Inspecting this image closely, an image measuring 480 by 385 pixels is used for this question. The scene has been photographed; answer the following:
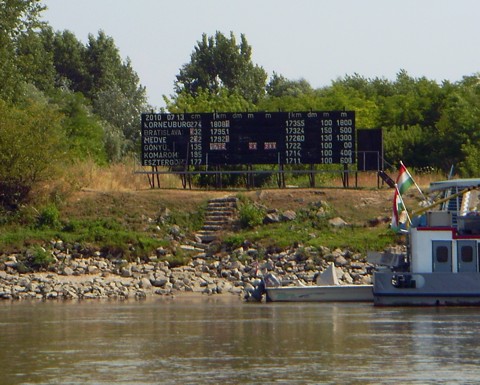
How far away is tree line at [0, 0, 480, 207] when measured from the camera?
5578cm

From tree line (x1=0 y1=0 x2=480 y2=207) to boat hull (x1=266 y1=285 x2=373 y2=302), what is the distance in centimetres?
1542

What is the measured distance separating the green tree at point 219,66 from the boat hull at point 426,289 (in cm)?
6541

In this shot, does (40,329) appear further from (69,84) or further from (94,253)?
(69,84)

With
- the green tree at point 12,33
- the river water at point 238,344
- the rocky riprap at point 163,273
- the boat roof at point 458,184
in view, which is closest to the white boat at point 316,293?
the river water at point 238,344

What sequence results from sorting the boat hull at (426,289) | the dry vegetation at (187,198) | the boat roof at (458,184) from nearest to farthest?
the boat hull at (426,289), the boat roof at (458,184), the dry vegetation at (187,198)

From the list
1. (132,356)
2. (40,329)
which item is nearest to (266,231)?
(40,329)

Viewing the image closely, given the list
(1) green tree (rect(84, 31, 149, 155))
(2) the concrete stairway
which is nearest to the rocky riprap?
(2) the concrete stairway

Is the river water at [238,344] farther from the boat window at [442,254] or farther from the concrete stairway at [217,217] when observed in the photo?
the concrete stairway at [217,217]

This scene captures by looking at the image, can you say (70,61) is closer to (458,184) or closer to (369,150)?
(369,150)

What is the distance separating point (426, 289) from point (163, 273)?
12060 mm

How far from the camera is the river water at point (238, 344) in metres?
25.8

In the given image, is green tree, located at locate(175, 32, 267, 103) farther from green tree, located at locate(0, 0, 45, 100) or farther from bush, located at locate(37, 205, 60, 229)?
bush, located at locate(37, 205, 60, 229)

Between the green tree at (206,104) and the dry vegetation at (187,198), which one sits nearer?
the dry vegetation at (187,198)

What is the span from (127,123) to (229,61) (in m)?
13.7
